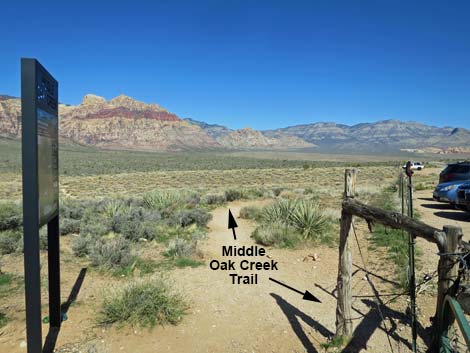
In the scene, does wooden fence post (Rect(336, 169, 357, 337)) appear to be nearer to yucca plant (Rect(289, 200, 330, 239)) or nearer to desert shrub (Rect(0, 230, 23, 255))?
yucca plant (Rect(289, 200, 330, 239))

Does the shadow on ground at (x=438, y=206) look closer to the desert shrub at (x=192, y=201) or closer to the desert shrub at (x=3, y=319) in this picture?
the desert shrub at (x=192, y=201)

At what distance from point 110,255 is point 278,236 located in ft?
13.1

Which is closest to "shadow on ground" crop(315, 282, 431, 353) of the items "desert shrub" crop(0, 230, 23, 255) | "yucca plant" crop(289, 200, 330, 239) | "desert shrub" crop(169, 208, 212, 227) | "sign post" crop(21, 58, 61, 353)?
"sign post" crop(21, 58, 61, 353)

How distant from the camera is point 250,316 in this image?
5238mm

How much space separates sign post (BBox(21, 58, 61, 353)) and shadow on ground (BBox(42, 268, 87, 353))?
989mm

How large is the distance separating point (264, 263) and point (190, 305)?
2468mm

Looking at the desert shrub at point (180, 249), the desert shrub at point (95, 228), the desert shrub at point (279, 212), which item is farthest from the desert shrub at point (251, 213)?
the desert shrub at point (95, 228)

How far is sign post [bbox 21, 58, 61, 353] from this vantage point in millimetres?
2922

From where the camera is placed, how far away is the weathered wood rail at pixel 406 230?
266 cm

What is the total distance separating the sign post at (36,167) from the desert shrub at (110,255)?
323 cm

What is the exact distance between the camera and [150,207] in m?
12.8

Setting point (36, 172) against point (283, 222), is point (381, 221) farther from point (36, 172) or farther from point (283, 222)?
point (283, 222)

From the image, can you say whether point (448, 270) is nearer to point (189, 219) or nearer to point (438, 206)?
point (189, 219)

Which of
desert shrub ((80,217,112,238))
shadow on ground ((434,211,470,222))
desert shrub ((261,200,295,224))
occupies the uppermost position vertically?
desert shrub ((261,200,295,224))
